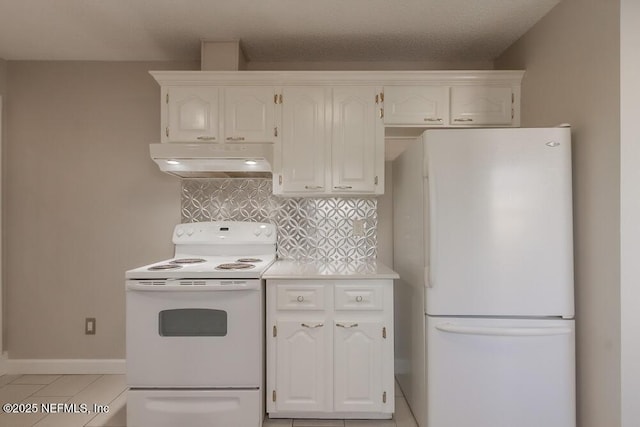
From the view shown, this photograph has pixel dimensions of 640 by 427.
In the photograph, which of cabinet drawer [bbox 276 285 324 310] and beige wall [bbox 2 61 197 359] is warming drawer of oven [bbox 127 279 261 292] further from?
beige wall [bbox 2 61 197 359]

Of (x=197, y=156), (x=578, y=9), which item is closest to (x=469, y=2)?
(x=578, y=9)

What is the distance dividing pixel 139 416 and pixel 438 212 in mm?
1958

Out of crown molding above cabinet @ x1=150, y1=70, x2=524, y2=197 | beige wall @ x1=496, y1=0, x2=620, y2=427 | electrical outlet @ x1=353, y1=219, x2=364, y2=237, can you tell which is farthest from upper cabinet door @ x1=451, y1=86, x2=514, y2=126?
electrical outlet @ x1=353, y1=219, x2=364, y2=237

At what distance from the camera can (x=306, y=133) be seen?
247cm

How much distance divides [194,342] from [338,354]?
806mm

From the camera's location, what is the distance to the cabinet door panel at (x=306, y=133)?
2.46m

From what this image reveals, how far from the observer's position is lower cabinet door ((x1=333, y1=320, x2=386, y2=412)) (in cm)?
210

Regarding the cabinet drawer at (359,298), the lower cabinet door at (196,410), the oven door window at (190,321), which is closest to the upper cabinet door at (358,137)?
the cabinet drawer at (359,298)

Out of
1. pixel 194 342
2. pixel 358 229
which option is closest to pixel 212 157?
pixel 194 342

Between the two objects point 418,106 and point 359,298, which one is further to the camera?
point 418,106

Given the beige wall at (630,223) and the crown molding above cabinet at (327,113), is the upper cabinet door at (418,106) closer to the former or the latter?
the crown molding above cabinet at (327,113)

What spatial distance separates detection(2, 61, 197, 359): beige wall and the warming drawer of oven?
0.88 metres

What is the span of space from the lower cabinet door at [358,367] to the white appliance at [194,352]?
455 mm

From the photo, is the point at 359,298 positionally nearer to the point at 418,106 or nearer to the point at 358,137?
the point at 358,137
